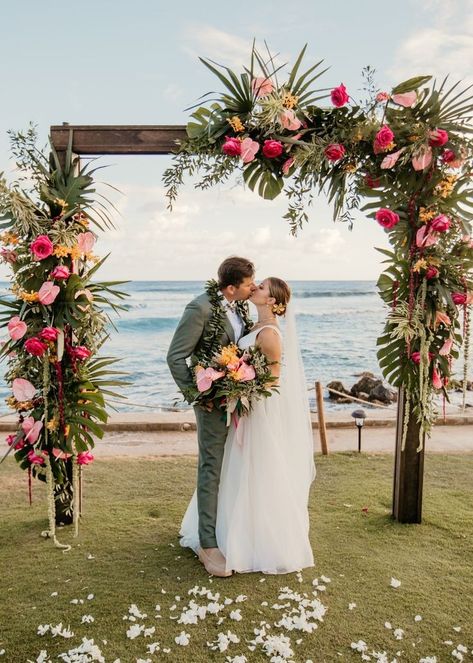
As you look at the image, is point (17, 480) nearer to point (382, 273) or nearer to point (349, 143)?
point (382, 273)

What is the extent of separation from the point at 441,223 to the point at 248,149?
1429 millimetres

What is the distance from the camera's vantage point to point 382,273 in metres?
4.45

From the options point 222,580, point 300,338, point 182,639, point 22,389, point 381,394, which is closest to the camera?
point 182,639

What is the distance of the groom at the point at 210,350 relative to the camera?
3.79 meters

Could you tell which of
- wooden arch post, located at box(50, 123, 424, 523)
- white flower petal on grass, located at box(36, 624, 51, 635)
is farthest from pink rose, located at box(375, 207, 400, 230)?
white flower petal on grass, located at box(36, 624, 51, 635)

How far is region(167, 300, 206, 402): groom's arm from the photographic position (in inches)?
149

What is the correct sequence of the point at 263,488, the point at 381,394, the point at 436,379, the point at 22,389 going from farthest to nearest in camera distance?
the point at 381,394
the point at 436,379
the point at 22,389
the point at 263,488

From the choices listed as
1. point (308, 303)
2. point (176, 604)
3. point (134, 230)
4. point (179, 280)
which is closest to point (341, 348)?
point (134, 230)

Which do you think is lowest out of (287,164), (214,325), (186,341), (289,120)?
(186,341)

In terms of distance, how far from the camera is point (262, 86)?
13.1 feet

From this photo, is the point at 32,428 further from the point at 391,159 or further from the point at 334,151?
the point at 391,159

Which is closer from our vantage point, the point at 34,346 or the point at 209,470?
the point at 34,346

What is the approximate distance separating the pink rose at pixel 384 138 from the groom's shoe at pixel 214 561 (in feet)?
9.78

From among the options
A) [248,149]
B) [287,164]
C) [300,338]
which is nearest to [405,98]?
[287,164]
